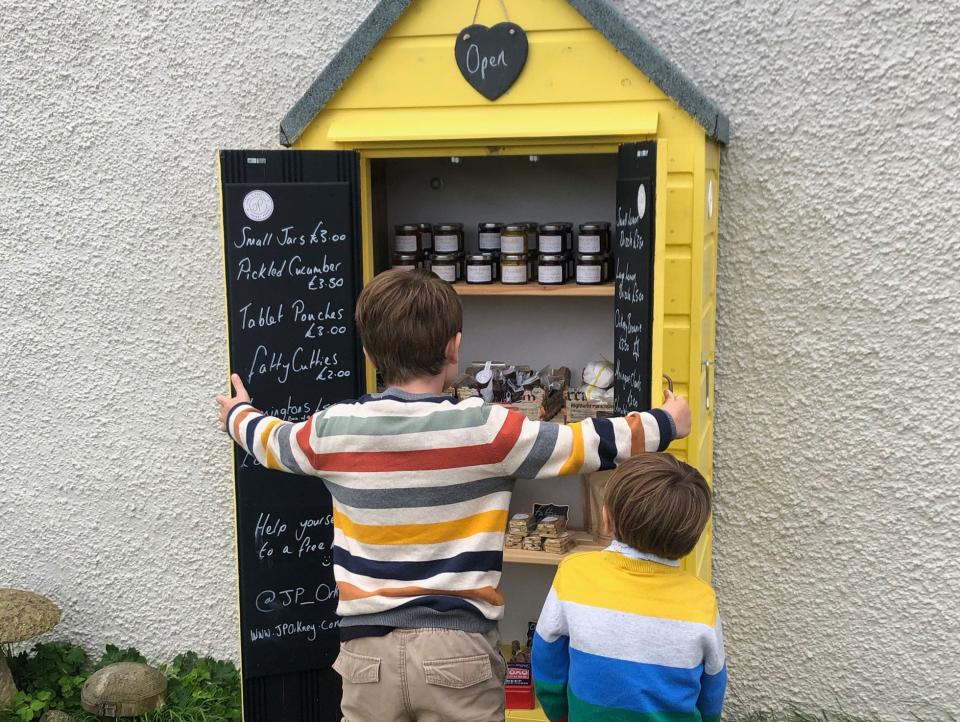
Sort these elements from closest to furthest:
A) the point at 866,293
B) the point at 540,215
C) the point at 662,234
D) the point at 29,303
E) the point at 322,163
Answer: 1. the point at 662,234
2. the point at 322,163
3. the point at 866,293
4. the point at 540,215
5. the point at 29,303

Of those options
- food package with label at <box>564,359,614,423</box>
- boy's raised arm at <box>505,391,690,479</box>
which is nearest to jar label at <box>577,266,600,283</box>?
food package with label at <box>564,359,614,423</box>

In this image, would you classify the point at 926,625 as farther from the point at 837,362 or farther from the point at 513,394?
the point at 513,394

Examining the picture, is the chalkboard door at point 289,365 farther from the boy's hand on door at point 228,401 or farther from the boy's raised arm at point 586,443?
the boy's raised arm at point 586,443

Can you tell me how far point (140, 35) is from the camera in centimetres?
366

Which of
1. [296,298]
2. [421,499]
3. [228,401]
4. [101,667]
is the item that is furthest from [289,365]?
[101,667]

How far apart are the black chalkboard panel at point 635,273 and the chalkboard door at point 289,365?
772mm

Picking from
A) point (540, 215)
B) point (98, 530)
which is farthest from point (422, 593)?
point (98, 530)

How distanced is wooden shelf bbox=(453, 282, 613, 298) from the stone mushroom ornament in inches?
78.4

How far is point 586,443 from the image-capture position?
7.32 feet

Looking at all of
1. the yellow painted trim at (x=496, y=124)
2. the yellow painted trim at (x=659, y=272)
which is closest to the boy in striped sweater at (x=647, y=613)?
the yellow painted trim at (x=659, y=272)

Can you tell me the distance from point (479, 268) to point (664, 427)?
118 cm

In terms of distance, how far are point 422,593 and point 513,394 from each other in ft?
4.17

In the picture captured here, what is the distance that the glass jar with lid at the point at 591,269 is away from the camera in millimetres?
3232

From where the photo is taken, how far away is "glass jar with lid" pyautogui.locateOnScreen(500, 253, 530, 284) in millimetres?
3301
